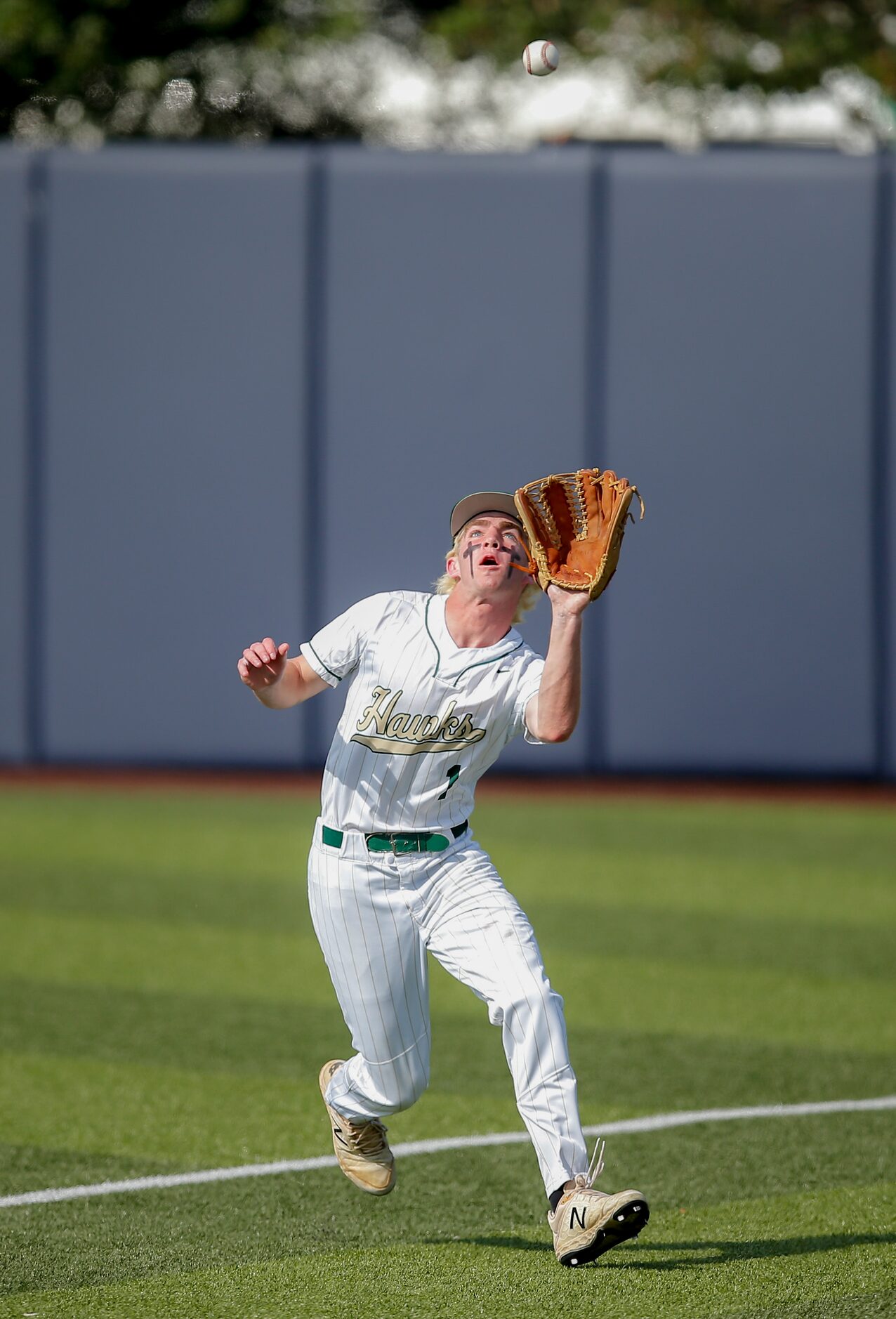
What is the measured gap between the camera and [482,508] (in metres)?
4.38

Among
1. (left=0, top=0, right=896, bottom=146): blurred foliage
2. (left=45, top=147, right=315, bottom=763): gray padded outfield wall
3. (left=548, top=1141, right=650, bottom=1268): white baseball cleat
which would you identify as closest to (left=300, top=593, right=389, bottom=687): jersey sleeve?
(left=548, top=1141, right=650, bottom=1268): white baseball cleat

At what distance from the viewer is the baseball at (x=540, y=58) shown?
20.1 feet

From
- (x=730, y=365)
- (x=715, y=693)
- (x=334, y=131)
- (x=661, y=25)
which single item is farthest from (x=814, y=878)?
(x=334, y=131)

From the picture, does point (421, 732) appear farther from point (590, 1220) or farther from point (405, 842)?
point (590, 1220)

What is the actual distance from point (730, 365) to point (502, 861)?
18.2 feet

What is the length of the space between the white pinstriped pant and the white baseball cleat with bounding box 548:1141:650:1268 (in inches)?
10.6

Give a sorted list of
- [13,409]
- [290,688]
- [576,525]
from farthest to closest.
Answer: [13,409] < [290,688] < [576,525]

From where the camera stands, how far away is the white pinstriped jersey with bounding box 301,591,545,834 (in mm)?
4250

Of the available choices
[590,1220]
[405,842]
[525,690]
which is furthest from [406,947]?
[590,1220]

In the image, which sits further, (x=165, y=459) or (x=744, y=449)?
(x=165, y=459)

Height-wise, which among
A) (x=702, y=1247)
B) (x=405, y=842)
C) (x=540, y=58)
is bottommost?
(x=702, y=1247)

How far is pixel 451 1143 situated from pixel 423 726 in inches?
65.2

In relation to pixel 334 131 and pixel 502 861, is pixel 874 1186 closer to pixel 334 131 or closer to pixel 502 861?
pixel 502 861

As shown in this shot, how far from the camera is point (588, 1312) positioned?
369 cm
